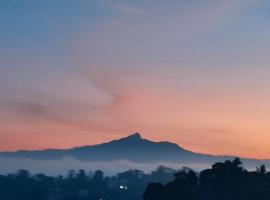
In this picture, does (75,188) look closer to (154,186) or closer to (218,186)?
(154,186)

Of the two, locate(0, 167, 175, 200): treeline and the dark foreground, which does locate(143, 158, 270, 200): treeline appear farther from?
locate(0, 167, 175, 200): treeline

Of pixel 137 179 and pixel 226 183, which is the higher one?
pixel 137 179

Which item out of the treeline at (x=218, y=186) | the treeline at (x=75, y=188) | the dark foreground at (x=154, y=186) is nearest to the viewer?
the treeline at (x=218, y=186)

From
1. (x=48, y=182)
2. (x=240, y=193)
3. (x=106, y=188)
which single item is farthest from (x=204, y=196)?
(x=48, y=182)

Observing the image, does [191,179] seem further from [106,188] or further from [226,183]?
[106,188]

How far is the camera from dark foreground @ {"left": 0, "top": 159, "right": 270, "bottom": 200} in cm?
5784

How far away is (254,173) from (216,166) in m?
3.81

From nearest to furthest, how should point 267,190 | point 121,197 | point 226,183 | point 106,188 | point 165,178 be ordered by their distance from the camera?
point 267,190
point 226,183
point 121,197
point 106,188
point 165,178

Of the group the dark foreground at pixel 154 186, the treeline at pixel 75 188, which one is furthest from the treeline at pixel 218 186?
the treeline at pixel 75 188

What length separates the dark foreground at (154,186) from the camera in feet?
190

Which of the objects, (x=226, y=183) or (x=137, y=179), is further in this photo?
(x=137, y=179)

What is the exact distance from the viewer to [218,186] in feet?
198

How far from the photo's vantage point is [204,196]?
191 ft

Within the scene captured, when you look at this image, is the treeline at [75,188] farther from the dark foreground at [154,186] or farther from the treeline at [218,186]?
the treeline at [218,186]
